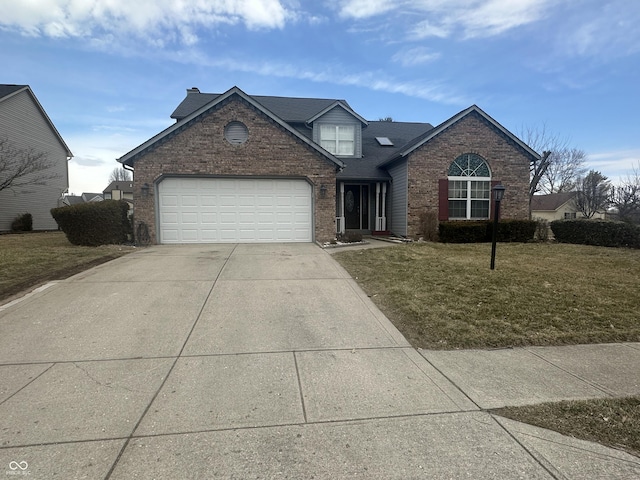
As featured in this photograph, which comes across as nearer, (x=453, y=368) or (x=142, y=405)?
(x=142, y=405)

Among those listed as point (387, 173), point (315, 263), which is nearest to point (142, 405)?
point (315, 263)

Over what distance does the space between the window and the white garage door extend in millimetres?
5506

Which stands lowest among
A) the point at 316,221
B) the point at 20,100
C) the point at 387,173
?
the point at 316,221

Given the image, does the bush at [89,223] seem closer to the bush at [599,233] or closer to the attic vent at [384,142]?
the attic vent at [384,142]

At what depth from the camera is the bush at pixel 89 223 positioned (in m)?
11.9

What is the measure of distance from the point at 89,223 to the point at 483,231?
13.8 meters

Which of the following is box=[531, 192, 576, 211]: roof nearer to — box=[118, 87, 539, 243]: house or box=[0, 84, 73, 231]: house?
box=[118, 87, 539, 243]: house

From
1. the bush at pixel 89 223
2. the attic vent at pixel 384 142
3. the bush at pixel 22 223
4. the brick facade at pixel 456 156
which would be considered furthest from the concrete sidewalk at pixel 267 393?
the bush at pixel 22 223

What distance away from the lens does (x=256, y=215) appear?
13305 millimetres

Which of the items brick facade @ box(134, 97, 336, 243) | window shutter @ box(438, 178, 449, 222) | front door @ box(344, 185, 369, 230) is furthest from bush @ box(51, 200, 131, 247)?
window shutter @ box(438, 178, 449, 222)

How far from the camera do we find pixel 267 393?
3416 mm

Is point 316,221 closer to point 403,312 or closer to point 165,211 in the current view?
point 165,211

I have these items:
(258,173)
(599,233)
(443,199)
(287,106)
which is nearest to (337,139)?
(287,106)

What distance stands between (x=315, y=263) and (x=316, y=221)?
14.0 ft
